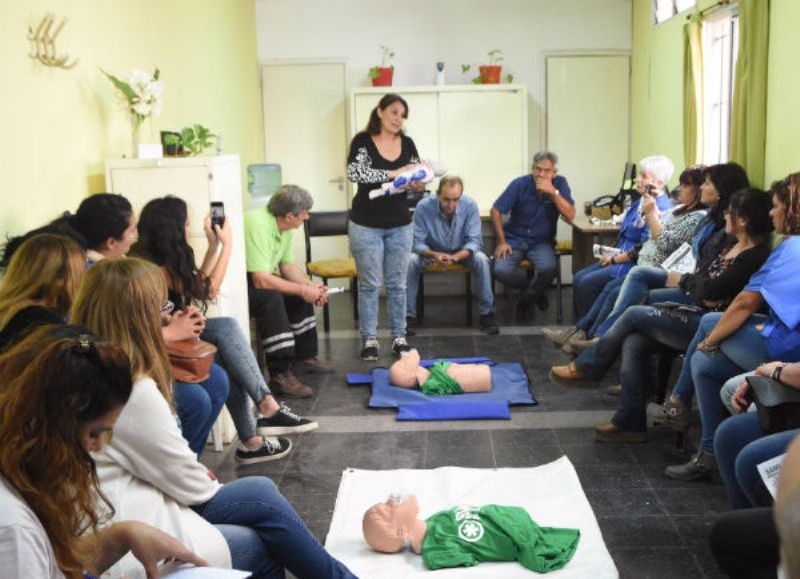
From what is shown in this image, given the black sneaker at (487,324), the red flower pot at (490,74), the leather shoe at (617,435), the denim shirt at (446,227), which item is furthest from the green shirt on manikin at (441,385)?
the red flower pot at (490,74)

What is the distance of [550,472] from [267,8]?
555 centimetres

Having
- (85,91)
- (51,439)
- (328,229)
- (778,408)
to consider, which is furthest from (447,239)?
(51,439)

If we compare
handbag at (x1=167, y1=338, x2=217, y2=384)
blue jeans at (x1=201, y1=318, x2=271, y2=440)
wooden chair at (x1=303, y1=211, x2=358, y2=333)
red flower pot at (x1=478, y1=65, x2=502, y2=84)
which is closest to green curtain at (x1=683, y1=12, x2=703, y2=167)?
red flower pot at (x1=478, y1=65, x2=502, y2=84)

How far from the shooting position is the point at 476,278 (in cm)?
646

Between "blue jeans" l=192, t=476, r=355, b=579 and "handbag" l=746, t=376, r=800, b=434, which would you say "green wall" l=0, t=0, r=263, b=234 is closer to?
"blue jeans" l=192, t=476, r=355, b=579

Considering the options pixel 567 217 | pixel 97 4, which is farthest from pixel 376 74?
pixel 97 4

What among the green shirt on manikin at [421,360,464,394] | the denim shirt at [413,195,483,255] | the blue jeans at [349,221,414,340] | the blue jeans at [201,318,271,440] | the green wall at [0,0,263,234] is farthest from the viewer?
the denim shirt at [413,195,483,255]

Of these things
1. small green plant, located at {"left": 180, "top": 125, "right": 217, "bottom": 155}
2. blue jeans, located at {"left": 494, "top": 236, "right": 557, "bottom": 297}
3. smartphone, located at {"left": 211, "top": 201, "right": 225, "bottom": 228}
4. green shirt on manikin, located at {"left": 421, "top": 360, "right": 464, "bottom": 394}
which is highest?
small green plant, located at {"left": 180, "top": 125, "right": 217, "bottom": 155}

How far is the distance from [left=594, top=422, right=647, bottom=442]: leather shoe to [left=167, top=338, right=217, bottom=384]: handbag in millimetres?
1791

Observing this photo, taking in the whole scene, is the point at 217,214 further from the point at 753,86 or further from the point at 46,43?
the point at 753,86

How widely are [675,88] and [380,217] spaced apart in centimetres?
254

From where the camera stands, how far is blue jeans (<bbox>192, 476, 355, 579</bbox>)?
2299 mm

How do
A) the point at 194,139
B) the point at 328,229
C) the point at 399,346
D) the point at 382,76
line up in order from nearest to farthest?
the point at 194,139, the point at 399,346, the point at 328,229, the point at 382,76

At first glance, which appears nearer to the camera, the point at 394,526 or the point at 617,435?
the point at 394,526
